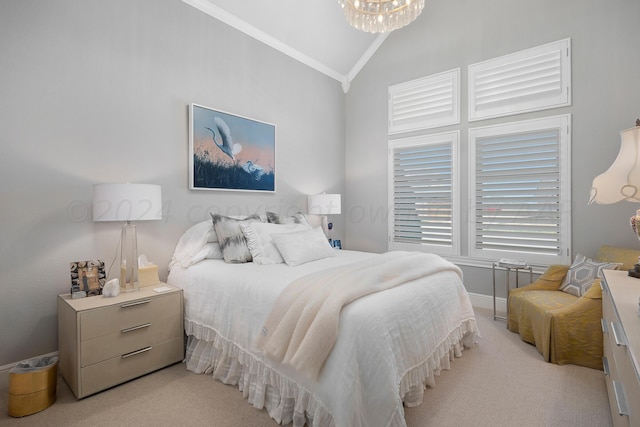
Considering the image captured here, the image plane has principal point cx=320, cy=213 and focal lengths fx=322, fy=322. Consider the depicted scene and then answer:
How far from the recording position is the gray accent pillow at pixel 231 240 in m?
2.65

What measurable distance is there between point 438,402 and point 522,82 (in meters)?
3.31

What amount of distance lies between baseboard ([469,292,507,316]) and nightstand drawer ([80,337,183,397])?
3210 mm

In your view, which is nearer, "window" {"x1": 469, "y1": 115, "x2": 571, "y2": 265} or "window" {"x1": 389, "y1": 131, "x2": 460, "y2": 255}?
"window" {"x1": 469, "y1": 115, "x2": 571, "y2": 265}

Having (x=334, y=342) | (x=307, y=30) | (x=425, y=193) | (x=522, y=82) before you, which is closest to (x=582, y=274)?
(x=425, y=193)

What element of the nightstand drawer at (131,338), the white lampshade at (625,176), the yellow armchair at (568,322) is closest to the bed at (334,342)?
the nightstand drawer at (131,338)

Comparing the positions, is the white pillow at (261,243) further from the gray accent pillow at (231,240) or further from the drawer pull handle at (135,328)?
the drawer pull handle at (135,328)

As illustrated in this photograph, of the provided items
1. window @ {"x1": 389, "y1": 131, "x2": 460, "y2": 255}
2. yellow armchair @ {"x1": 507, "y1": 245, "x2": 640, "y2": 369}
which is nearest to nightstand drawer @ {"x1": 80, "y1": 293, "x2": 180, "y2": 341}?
yellow armchair @ {"x1": 507, "y1": 245, "x2": 640, "y2": 369}

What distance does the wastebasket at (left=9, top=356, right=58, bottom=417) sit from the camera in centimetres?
183

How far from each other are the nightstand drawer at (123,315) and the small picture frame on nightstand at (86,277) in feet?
1.08

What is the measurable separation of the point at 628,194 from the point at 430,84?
2.78 m

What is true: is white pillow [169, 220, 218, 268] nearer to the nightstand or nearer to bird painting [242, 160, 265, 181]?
the nightstand

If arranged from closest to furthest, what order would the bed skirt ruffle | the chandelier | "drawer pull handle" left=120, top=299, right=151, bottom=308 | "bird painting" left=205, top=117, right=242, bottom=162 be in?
the bed skirt ruffle
"drawer pull handle" left=120, top=299, right=151, bottom=308
the chandelier
"bird painting" left=205, top=117, right=242, bottom=162

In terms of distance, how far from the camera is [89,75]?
2445 millimetres

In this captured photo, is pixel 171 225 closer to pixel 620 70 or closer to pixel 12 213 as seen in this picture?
pixel 12 213
